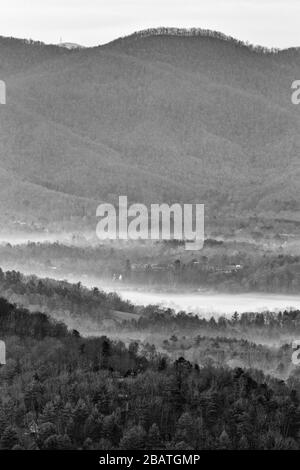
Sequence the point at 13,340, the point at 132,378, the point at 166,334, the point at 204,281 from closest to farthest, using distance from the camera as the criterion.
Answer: the point at 132,378 → the point at 13,340 → the point at 166,334 → the point at 204,281

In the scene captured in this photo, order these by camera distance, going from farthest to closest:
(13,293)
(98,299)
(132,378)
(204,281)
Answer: (204,281)
(98,299)
(13,293)
(132,378)

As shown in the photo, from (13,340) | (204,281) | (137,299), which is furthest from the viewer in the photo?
(204,281)

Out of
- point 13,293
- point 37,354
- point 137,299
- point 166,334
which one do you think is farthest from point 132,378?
point 137,299

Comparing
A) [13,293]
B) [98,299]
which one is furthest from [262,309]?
[13,293]

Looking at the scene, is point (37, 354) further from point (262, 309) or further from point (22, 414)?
point (262, 309)

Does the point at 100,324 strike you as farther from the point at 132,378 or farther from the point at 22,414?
the point at 22,414
